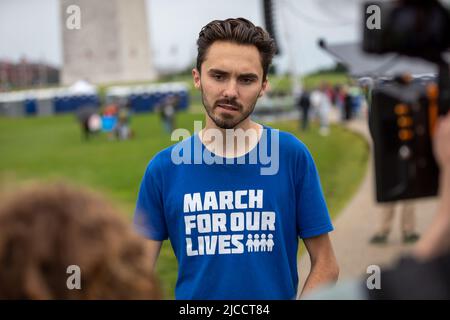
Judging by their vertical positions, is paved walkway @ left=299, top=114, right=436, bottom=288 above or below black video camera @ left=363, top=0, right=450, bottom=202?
below

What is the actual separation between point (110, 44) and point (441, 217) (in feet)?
180

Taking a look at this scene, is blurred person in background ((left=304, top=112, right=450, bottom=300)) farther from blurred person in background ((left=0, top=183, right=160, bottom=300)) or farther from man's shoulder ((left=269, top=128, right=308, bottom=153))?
man's shoulder ((left=269, top=128, right=308, bottom=153))

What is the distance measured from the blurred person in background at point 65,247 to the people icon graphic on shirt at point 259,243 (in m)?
1.09

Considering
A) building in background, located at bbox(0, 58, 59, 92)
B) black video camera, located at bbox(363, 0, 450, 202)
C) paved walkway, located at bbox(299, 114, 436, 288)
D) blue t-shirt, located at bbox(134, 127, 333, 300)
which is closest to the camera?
black video camera, located at bbox(363, 0, 450, 202)

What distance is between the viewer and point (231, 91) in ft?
7.93

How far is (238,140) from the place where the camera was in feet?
8.20

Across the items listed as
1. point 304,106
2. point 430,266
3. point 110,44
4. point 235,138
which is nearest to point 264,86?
point 235,138

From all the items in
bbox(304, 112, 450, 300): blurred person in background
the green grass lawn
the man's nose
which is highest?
the man's nose

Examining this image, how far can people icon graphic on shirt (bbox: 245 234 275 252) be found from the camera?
2.39 metres

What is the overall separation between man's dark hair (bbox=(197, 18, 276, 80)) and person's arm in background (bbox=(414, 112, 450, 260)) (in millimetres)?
1283

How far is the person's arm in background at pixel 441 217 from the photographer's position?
1.15 metres

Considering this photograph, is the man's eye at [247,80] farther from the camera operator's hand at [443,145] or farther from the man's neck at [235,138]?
the camera operator's hand at [443,145]

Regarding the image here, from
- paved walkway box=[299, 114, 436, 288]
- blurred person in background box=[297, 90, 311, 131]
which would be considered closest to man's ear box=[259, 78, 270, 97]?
paved walkway box=[299, 114, 436, 288]
